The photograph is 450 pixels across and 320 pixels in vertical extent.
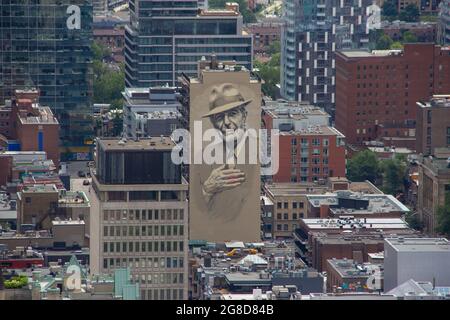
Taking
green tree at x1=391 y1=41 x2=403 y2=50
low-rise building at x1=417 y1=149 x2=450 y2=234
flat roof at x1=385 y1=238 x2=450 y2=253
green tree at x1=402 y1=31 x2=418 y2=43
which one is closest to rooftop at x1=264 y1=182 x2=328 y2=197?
low-rise building at x1=417 y1=149 x2=450 y2=234

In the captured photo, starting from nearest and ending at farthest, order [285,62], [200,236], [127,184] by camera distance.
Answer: [127,184]
[200,236]
[285,62]

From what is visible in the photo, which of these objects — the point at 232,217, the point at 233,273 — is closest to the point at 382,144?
the point at 232,217

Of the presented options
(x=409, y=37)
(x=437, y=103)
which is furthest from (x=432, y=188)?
(x=409, y=37)

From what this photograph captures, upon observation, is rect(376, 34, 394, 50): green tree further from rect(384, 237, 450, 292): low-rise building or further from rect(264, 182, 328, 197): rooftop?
rect(384, 237, 450, 292): low-rise building
